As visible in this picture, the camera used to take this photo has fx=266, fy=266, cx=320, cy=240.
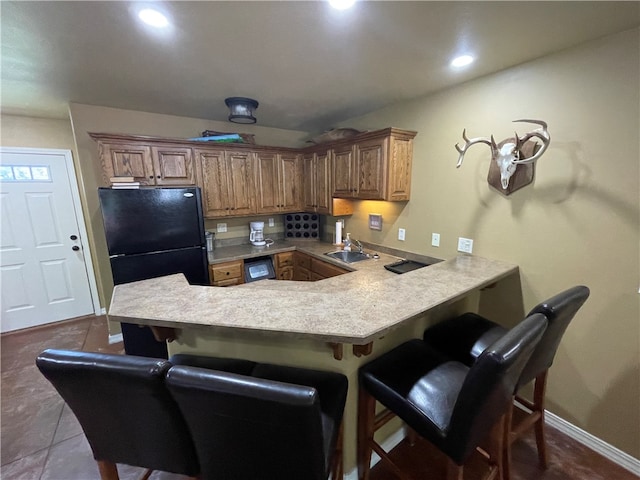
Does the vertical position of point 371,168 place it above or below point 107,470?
above

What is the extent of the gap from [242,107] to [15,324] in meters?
3.77

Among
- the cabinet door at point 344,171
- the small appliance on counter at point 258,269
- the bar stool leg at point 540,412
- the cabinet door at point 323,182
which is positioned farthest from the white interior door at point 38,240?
the bar stool leg at point 540,412

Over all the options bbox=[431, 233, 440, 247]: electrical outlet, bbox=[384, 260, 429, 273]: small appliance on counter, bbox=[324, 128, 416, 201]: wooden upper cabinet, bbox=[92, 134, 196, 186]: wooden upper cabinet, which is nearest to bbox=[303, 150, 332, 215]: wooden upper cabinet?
bbox=[324, 128, 416, 201]: wooden upper cabinet

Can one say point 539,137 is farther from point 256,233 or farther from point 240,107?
point 256,233

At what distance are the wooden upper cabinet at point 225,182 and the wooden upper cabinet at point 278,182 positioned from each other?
0.13m

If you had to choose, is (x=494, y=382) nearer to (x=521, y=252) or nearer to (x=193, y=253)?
(x=521, y=252)

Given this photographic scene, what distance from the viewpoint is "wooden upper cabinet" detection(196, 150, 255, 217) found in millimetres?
2922

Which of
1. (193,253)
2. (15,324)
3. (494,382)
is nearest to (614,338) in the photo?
(494,382)

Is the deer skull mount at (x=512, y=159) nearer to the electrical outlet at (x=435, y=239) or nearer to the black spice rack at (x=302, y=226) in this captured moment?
the electrical outlet at (x=435, y=239)

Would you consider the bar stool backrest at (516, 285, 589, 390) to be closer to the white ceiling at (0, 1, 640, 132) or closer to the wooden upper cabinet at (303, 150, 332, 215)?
the white ceiling at (0, 1, 640, 132)

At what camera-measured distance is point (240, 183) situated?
3133mm

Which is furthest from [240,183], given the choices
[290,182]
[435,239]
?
[435,239]

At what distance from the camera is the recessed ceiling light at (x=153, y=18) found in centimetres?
125

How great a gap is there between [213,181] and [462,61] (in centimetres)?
251
